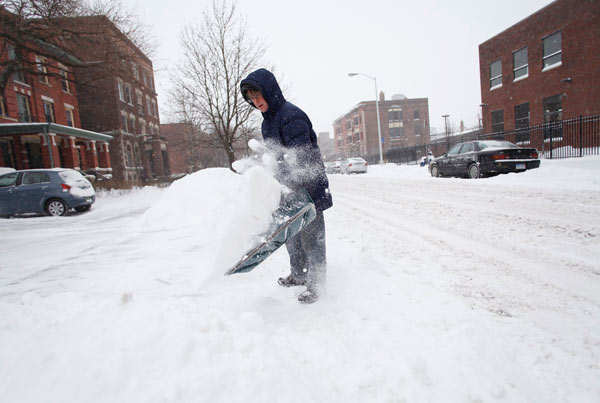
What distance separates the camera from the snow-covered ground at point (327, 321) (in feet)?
4.58

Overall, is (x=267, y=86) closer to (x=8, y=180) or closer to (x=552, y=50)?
(x=8, y=180)

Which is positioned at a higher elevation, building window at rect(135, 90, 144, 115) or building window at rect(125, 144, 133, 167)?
building window at rect(135, 90, 144, 115)

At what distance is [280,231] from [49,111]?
1097 inches

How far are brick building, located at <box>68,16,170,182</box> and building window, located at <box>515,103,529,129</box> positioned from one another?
22017mm

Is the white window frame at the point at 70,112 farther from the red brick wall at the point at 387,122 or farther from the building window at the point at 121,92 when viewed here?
the red brick wall at the point at 387,122

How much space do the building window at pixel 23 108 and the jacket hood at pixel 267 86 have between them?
2460 centimetres

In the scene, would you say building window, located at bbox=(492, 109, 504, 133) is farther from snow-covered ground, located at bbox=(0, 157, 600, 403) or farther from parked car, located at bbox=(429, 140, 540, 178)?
snow-covered ground, located at bbox=(0, 157, 600, 403)

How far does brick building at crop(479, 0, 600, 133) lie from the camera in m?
15.1

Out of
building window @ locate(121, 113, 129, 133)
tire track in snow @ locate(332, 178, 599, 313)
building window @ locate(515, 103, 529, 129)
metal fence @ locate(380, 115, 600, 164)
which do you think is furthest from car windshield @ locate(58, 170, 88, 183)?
building window @ locate(515, 103, 529, 129)

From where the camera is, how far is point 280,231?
2271mm

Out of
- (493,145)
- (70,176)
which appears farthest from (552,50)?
(70,176)

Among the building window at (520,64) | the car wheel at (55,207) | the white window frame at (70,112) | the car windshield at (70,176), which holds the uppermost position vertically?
the white window frame at (70,112)

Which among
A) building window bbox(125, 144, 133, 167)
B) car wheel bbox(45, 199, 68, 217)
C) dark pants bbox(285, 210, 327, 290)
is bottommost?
dark pants bbox(285, 210, 327, 290)

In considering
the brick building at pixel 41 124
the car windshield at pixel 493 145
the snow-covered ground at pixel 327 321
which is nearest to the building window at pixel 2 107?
the brick building at pixel 41 124
